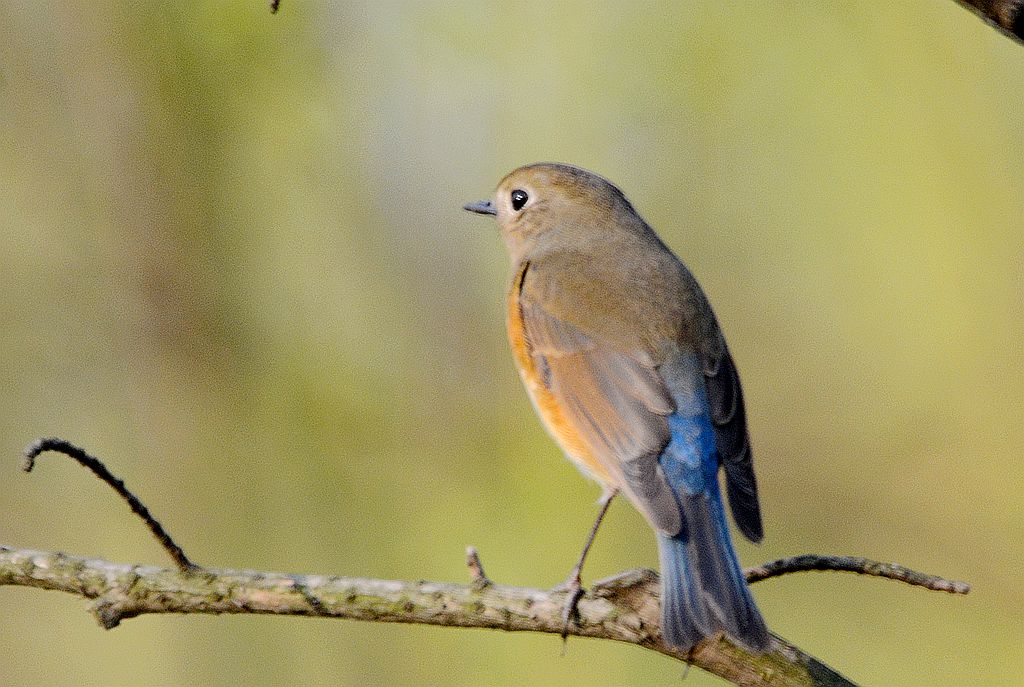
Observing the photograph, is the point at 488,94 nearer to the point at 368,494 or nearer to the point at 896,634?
the point at 368,494

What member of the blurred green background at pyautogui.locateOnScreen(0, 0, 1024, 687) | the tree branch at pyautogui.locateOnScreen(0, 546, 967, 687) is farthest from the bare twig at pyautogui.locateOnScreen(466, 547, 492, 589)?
the blurred green background at pyautogui.locateOnScreen(0, 0, 1024, 687)

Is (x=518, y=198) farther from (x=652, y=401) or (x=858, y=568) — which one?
(x=858, y=568)

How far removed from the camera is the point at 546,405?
3.78 metres

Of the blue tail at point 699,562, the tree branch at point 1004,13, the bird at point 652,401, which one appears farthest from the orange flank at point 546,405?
the tree branch at point 1004,13

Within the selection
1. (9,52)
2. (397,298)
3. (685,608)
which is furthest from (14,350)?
(685,608)

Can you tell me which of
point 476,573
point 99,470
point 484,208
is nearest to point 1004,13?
point 476,573

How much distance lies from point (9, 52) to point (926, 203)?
469cm

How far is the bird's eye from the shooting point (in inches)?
183

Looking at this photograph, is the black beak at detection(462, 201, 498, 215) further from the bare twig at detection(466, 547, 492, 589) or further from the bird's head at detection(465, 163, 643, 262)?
the bare twig at detection(466, 547, 492, 589)

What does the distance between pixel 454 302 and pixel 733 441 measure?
9.27 ft

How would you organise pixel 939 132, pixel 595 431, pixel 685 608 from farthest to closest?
1. pixel 939 132
2. pixel 595 431
3. pixel 685 608

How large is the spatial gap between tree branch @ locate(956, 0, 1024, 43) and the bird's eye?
2.38 meters

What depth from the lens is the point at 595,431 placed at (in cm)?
357

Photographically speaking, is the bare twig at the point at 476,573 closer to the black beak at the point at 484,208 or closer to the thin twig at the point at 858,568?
the thin twig at the point at 858,568
